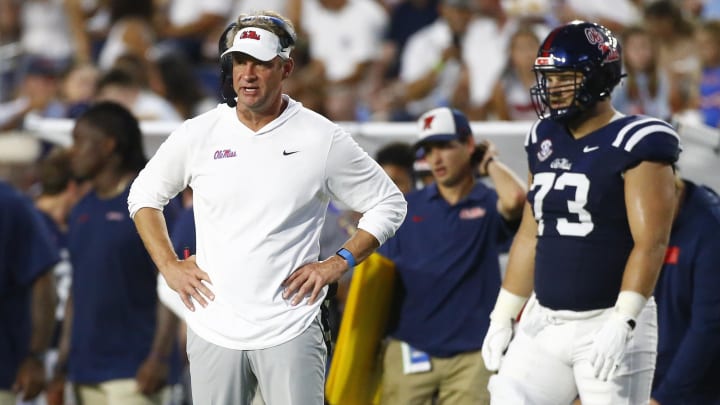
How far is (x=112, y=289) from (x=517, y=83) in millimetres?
3940

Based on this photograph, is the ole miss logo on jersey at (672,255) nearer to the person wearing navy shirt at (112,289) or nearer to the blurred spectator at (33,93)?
the person wearing navy shirt at (112,289)

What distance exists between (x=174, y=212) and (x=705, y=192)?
2713mm

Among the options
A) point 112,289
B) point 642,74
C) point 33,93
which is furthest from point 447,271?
point 33,93

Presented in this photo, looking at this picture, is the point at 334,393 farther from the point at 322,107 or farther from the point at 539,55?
the point at 322,107

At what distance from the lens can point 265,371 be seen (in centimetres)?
442

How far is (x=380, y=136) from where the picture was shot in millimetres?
8023

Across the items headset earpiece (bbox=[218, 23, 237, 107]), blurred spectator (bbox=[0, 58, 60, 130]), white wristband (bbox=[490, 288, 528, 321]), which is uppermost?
headset earpiece (bbox=[218, 23, 237, 107])

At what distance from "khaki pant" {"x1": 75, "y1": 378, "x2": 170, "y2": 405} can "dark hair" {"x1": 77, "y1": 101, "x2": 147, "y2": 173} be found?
43.1 inches

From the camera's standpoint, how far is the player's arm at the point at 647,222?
14.9 feet

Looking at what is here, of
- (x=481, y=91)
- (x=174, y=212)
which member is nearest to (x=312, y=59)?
(x=481, y=91)

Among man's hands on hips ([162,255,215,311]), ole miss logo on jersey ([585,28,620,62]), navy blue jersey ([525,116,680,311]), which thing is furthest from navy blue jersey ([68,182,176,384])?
ole miss logo on jersey ([585,28,620,62])

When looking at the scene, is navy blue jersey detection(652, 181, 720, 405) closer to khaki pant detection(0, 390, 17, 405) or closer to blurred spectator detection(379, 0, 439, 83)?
khaki pant detection(0, 390, 17, 405)

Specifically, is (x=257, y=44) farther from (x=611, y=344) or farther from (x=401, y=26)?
(x=401, y=26)

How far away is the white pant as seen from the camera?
15.4 feet
